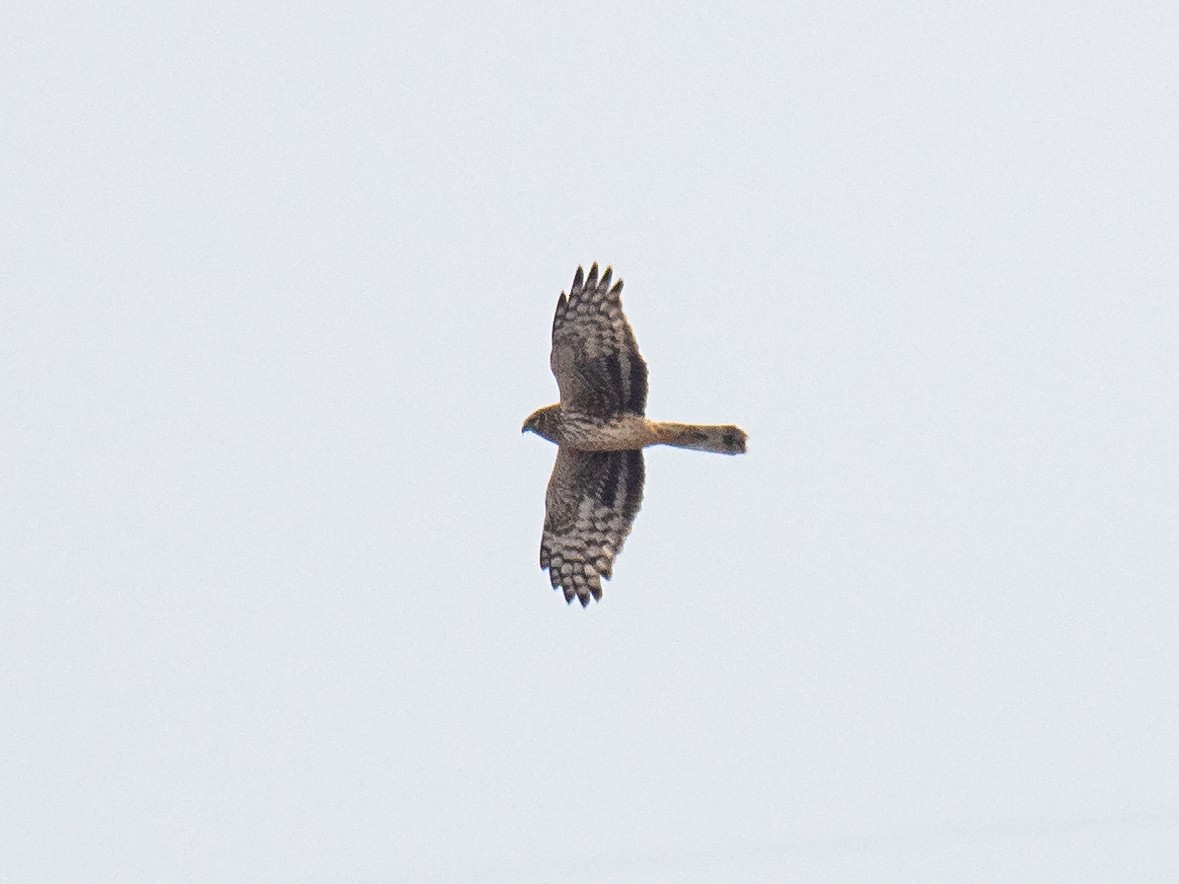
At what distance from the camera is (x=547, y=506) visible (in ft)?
58.7

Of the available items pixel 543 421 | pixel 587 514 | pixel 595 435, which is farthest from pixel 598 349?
pixel 587 514

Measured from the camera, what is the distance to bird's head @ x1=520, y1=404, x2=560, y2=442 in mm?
17172

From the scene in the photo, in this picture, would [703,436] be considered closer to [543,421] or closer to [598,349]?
[598,349]

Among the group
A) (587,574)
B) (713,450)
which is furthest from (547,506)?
(713,450)

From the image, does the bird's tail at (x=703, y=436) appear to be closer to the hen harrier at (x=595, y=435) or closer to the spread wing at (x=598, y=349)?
the hen harrier at (x=595, y=435)

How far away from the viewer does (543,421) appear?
17266 millimetres

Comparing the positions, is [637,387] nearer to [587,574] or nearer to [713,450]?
[713,450]

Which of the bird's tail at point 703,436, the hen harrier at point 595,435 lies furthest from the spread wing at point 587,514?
the bird's tail at point 703,436

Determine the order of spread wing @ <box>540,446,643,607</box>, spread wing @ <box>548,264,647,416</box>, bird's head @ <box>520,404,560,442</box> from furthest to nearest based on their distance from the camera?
spread wing @ <box>540,446,643,607</box>, bird's head @ <box>520,404,560,442</box>, spread wing @ <box>548,264,647,416</box>

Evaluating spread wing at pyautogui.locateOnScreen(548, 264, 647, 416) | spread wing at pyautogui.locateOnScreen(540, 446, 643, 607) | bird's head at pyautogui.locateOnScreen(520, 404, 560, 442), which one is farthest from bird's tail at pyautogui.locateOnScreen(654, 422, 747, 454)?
bird's head at pyautogui.locateOnScreen(520, 404, 560, 442)

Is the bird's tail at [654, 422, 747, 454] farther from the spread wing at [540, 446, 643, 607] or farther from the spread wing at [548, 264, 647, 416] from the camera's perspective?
the spread wing at [540, 446, 643, 607]

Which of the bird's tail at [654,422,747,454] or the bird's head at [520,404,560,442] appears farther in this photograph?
the bird's head at [520,404,560,442]

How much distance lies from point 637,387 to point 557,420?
79 centimetres

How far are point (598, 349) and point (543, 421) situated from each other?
974mm
